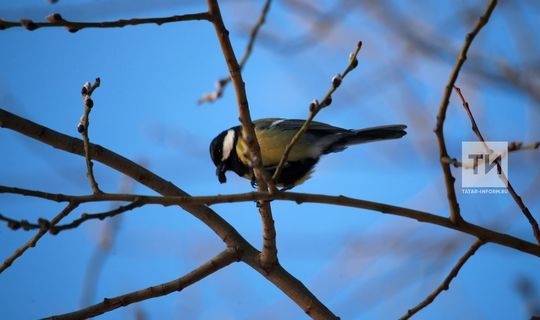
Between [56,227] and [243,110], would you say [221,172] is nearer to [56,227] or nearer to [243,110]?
[243,110]

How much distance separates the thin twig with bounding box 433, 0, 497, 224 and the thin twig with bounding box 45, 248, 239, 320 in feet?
3.87

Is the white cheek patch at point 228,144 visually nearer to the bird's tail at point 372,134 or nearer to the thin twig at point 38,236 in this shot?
the bird's tail at point 372,134

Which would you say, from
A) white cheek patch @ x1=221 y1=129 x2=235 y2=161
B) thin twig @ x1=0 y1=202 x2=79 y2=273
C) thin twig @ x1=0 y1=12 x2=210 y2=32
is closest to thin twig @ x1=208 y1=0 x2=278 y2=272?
thin twig @ x1=0 y1=12 x2=210 y2=32

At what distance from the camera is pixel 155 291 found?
95.0 inches

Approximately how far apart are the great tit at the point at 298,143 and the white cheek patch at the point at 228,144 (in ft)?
0.05

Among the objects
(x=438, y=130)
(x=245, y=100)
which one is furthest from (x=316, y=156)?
(x=438, y=130)

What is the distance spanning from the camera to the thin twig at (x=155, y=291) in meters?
2.21

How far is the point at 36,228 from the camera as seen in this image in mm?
1677

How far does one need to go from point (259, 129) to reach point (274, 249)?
5.59 feet

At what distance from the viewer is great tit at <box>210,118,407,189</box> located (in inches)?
156

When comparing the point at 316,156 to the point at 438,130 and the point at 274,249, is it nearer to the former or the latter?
the point at 274,249

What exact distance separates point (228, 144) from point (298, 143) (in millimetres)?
700

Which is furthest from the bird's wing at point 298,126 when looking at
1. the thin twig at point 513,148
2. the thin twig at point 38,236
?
the thin twig at point 38,236

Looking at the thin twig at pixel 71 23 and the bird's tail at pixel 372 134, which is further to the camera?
the bird's tail at pixel 372 134
